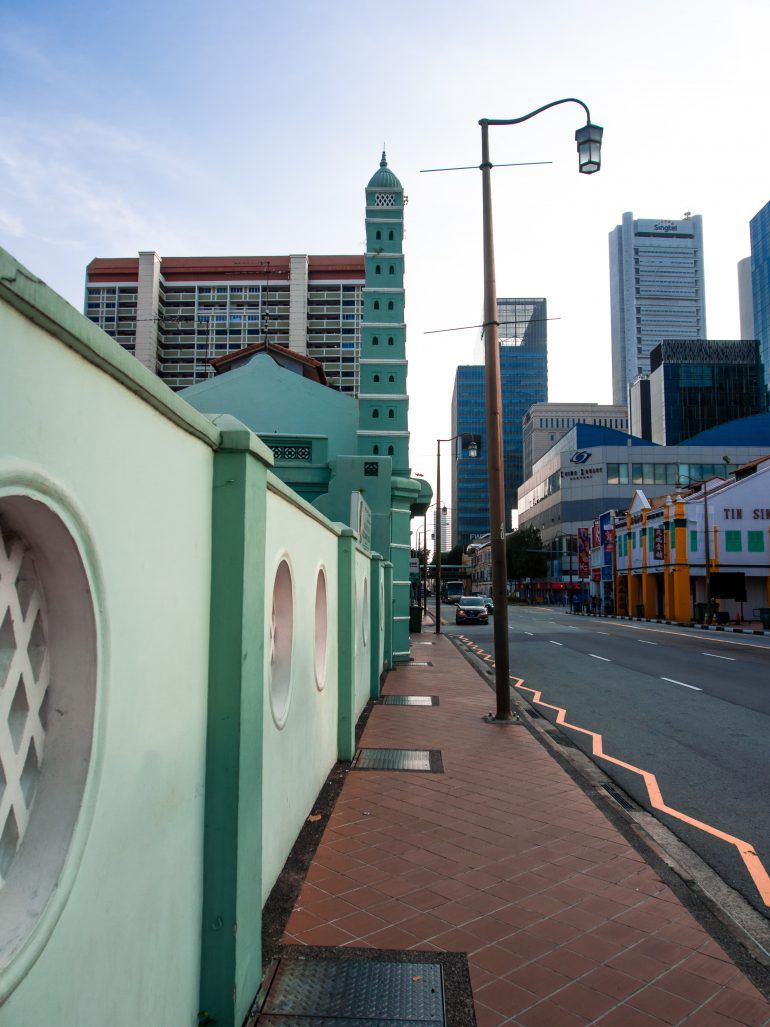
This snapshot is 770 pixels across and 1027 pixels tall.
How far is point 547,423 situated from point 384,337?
126 m

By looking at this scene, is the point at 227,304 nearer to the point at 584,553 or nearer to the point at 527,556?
the point at 527,556

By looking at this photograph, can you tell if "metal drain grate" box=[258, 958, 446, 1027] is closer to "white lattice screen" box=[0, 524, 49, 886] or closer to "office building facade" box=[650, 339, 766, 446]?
"white lattice screen" box=[0, 524, 49, 886]

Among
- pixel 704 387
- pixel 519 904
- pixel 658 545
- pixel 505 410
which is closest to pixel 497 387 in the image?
pixel 519 904

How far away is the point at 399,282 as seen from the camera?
2022 centimetres

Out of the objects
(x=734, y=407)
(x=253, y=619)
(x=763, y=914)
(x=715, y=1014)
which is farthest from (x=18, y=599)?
(x=734, y=407)

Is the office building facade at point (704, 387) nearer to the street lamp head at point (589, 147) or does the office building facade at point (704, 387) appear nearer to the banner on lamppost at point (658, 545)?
the banner on lamppost at point (658, 545)

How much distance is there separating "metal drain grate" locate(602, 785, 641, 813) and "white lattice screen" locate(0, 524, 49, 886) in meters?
5.50

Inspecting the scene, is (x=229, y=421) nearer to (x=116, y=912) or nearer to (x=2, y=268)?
(x=2, y=268)

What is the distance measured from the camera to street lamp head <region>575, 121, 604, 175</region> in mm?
10438

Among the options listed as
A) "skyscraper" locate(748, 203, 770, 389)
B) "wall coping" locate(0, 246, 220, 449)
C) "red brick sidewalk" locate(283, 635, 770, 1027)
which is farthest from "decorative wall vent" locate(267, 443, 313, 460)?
"skyscraper" locate(748, 203, 770, 389)

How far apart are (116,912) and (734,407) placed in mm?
132954

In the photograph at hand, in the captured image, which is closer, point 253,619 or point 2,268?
point 2,268

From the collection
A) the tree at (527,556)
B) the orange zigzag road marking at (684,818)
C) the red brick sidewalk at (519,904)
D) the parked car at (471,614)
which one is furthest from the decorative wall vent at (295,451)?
the tree at (527,556)

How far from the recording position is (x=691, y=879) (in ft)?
14.9
